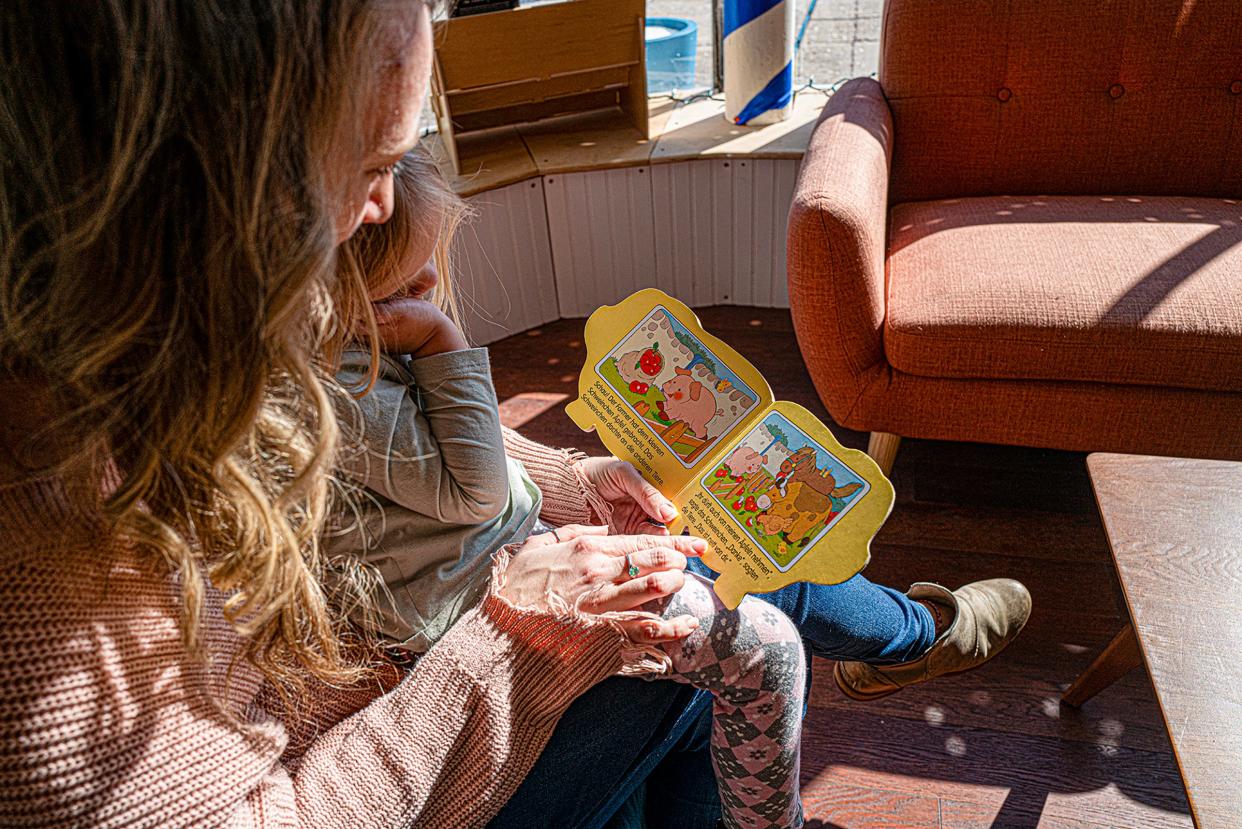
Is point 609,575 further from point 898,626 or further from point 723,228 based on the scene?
point 723,228

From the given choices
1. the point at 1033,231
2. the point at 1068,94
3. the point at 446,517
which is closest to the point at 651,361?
the point at 446,517

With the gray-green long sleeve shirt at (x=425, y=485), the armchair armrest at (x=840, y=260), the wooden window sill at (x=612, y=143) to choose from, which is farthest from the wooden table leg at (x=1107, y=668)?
the wooden window sill at (x=612, y=143)

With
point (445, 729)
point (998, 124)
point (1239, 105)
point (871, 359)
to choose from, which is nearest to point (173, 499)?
point (445, 729)

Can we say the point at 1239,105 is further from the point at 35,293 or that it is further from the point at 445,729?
the point at 35,293

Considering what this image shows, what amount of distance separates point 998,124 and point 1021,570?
960mm

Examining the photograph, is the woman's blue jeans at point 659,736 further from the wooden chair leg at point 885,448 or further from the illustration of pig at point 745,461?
the wooden chair leg at point 885,448

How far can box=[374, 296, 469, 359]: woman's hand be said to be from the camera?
81 centimetres

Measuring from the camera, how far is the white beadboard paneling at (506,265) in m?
2.16

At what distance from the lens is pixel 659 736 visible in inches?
36.3

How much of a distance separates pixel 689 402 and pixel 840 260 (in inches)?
23.1

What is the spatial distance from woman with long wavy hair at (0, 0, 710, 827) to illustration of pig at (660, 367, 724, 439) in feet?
1.26

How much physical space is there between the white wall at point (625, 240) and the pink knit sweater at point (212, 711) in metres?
1.48

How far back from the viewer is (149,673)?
1.95ft

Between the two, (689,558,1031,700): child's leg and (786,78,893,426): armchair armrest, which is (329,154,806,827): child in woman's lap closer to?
(689,558,1031,700): child's leg
